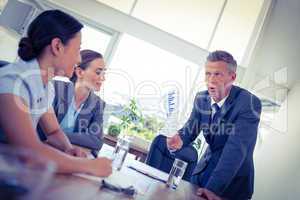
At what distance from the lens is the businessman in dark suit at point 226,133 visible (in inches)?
73.0

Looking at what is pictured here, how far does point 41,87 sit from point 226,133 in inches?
50.6

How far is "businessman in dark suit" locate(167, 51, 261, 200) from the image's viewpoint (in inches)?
73.0

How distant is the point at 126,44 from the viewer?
4938 millimetres

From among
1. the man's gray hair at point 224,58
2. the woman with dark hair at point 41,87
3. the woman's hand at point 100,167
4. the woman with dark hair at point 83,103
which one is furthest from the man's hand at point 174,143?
the woman's hand at point 100,167

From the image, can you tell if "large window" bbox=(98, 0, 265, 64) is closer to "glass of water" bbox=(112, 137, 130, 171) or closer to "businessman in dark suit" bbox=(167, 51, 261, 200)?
"businessman in dark suit" bbox=(167, 51, 261, 200)

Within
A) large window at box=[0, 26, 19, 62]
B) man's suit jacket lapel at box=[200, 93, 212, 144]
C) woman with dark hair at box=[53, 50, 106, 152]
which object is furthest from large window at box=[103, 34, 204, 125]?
man's suit jacket lapel at box=[200, 93, 212, 144]

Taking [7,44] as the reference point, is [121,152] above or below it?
below

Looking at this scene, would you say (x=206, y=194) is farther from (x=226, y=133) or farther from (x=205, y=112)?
(x=205, y=112)

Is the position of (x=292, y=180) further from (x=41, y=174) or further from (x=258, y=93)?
(x=41, y=174)

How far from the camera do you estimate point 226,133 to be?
6.85 ft

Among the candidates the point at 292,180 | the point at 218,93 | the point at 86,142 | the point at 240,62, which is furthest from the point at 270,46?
the point at 86,142

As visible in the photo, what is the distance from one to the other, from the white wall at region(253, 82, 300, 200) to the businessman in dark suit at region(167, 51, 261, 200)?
142 centimetres

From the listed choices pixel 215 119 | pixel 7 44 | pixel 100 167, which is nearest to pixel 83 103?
pixel 215 119

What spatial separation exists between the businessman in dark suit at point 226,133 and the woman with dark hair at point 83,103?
2.18ft
